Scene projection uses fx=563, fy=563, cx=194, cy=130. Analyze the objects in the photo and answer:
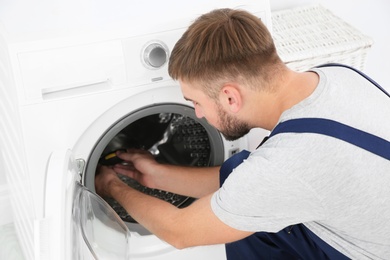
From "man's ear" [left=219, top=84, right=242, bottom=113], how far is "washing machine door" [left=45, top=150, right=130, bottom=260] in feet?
1.16

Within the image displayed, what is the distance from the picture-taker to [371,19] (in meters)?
2.43

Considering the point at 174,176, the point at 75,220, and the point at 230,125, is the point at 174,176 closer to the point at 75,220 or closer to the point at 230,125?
the point at 230,125

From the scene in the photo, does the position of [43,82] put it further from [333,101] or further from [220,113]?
[333,101]

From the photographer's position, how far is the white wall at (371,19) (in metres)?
2.31

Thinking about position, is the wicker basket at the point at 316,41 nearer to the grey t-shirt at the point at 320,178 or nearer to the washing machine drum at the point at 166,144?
the washing machine drum at the point at 166,144

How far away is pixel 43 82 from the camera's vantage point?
1.30 metres

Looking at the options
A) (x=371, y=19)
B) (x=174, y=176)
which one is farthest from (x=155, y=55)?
(x=371, y=19)

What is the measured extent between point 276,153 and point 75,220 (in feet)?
1.38

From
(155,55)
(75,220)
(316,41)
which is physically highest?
(155,55)

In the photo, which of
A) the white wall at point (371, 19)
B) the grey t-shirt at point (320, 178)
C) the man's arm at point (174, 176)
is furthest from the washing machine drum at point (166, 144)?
the white wall at point (371, 19)

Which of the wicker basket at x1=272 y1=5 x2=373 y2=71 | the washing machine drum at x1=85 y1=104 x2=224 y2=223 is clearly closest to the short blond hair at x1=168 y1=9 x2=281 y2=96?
the washing machine drum at x1=85 y1=104 x2=224 y2=223

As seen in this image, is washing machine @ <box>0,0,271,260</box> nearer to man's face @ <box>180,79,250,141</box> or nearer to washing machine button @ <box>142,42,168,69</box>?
washing machine button @ <box>142,42,168,69</box>

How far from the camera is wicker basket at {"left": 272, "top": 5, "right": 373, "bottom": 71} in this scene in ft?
6.14

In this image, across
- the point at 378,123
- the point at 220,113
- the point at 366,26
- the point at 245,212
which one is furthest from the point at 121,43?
the point at 366,26
